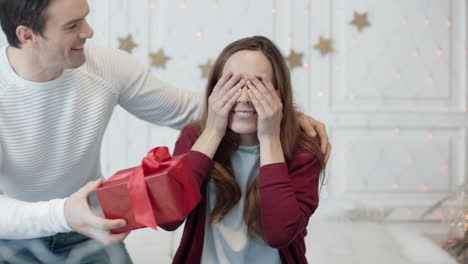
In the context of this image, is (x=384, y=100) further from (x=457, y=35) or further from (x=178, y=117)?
(x=178, y=117)

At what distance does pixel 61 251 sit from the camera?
121cm

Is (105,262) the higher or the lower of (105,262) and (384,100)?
the lower

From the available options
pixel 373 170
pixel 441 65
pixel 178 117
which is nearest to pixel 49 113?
→ pixel 178 117

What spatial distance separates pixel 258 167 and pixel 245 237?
165 millimetres

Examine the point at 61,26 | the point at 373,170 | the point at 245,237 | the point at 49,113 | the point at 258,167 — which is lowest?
the point at 373,170

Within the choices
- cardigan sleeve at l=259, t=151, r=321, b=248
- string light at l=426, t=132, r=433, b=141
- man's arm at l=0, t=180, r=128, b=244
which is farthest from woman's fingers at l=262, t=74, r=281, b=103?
string light at l=426, t=132, r=433, b=141

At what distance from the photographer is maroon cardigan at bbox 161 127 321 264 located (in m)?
1.05

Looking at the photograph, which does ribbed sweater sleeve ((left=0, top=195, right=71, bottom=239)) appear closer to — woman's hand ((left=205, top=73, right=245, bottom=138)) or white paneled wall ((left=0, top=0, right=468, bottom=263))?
woman's hand ((left=205, top=73, right=245, bottom=138))

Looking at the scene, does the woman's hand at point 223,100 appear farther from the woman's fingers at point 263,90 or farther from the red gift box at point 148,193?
the red gift box at point 148,193

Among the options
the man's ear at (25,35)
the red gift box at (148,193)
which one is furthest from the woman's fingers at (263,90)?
the man's ear at (25,35)

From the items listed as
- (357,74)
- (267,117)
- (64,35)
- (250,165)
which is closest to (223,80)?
(267,117)

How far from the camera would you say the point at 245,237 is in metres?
1.16

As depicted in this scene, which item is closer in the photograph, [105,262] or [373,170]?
[105,262]

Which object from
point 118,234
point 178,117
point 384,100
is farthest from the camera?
point 384,100
